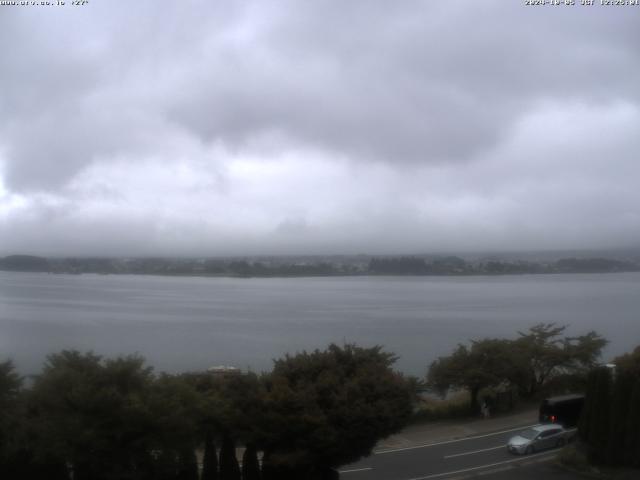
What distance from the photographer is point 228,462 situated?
44.2 ft

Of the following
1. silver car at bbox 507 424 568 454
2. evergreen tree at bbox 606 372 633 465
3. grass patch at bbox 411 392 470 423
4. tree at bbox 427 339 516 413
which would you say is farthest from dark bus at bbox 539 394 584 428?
tree at bbox 427 339 516 413

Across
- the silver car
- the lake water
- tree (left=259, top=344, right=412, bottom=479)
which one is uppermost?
tree (left=259, top=344, right=412, bottom=479)

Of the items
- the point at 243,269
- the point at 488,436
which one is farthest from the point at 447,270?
the point at 488,436

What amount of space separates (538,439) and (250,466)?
837 centimetres

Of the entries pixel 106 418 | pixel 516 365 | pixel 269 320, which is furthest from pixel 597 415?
pixel 269 320

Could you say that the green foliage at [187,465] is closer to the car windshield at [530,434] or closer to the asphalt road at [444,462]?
the asphalt road at [444,462]

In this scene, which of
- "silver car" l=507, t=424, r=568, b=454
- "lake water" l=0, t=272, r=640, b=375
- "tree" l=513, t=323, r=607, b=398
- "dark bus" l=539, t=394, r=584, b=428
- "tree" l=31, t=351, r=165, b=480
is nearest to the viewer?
"tree" l=31, t=351, r=165, b=480

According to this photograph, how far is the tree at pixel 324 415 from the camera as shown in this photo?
1310cm

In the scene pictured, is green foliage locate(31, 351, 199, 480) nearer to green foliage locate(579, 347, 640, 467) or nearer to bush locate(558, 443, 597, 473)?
bush locate(558, 443, 597, 473)

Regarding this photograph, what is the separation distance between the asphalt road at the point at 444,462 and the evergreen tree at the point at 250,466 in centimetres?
295

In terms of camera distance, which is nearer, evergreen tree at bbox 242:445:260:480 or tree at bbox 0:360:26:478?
tree at bbox 0:360:26:478

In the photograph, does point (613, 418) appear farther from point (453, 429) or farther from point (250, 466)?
point (250, 466)

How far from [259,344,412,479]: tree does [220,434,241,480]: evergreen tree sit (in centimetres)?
63

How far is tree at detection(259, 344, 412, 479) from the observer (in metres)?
13.1
